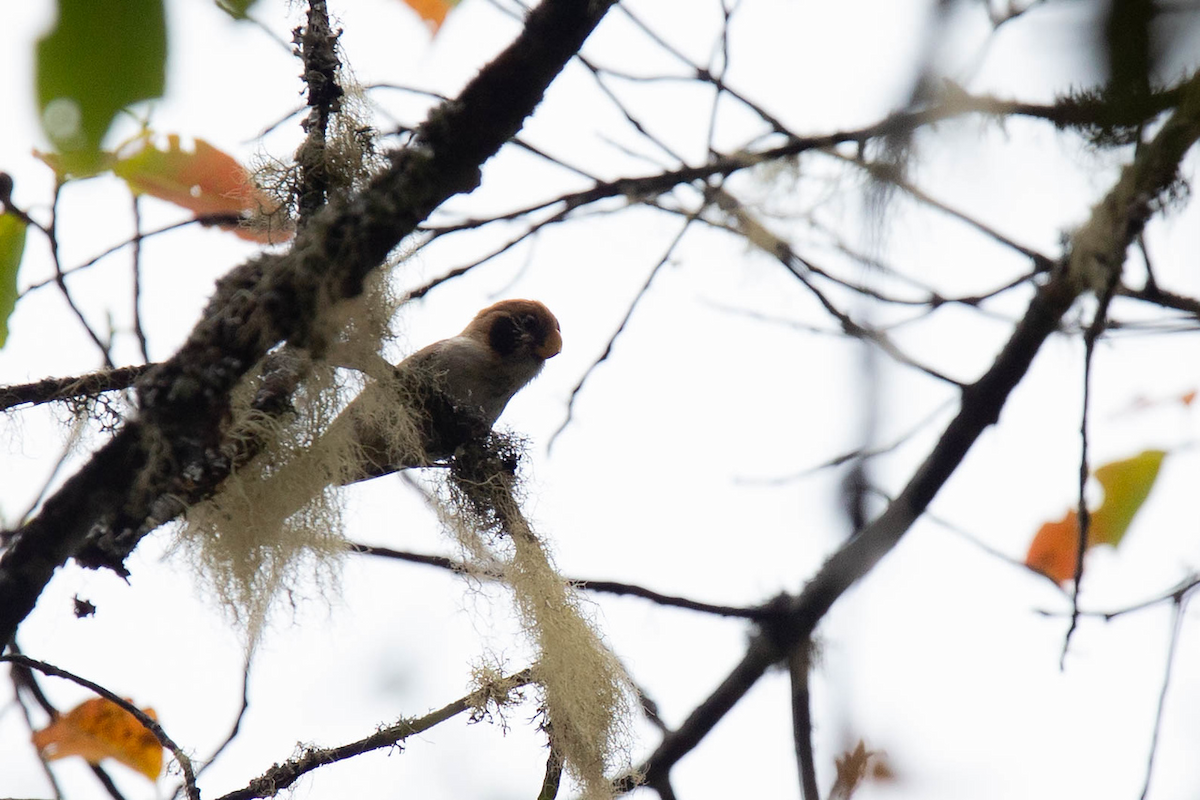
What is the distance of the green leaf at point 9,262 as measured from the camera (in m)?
1.85

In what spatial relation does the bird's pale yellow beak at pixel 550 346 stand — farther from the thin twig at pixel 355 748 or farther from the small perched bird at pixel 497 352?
the thin twig at pixel 355 748

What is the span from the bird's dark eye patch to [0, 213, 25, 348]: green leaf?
164cm

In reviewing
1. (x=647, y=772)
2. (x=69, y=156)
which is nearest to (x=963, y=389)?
(x=647, y=772)

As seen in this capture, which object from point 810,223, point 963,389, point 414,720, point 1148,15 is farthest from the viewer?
point 963,389

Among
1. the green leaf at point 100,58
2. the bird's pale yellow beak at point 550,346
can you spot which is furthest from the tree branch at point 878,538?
the green leaf at point 100,58

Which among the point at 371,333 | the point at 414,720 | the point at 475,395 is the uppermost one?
the point at 475,395

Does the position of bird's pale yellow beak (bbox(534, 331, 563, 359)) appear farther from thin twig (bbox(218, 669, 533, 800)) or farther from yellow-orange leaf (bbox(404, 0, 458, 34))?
thin twig (bbox(218, 669, 533, 800))

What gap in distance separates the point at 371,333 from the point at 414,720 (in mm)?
765

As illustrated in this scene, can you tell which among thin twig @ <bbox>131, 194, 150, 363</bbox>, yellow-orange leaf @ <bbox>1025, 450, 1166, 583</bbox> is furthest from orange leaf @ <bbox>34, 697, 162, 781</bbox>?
Result: yellow-orange leaf @ <bbox>1025, 450, 1166, 583</bbox>

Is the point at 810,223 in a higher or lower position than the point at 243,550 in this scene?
higher

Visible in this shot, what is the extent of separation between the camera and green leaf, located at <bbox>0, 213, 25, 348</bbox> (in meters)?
1.85

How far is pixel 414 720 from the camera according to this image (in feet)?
6.79

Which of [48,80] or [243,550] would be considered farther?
[243,550]

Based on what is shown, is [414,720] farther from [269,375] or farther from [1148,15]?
[1148,15]
